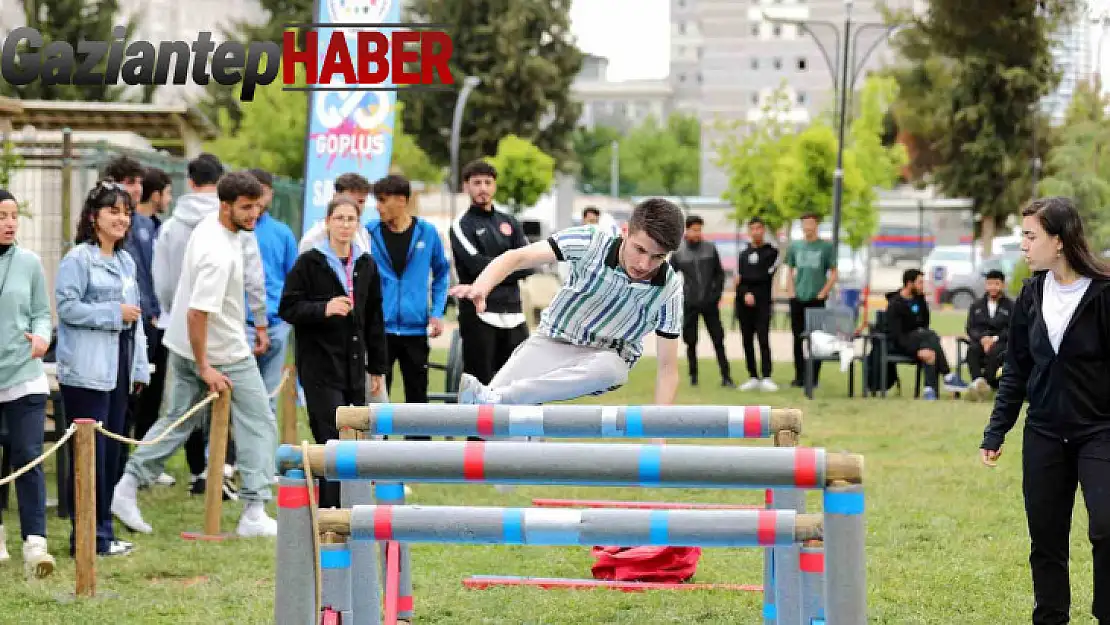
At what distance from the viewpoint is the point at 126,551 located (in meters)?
8.68

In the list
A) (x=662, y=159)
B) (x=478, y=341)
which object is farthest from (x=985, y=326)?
(x=662, y=159)

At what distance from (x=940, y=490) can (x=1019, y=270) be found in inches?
433

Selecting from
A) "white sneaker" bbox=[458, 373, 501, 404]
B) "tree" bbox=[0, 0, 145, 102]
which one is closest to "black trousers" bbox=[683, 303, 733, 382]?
"white sneaker" bbox=[458, 373, 501, 404]

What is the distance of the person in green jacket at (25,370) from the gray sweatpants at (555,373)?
2.42m

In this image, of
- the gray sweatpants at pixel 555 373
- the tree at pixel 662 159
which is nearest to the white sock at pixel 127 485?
the gray sweatpants at pixel 555 373

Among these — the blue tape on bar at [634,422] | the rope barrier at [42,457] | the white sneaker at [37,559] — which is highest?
the blue tape on bar at [634,422]

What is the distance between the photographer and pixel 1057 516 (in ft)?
20.8

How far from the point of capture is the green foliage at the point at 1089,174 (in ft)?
78.0

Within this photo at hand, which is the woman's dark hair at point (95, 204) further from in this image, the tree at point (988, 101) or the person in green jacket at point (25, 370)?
the tree at point (988, 101)

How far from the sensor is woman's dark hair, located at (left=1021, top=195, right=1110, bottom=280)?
6250 mm

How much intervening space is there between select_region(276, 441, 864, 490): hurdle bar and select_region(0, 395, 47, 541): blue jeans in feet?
15.1

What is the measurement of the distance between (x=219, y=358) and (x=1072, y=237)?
4.93 metres

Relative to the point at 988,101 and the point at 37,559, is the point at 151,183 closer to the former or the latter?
the point at 37,559

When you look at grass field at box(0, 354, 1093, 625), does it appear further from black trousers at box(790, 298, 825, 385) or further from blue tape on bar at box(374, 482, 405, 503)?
black trousers at box(790, 298, 825, 385)
